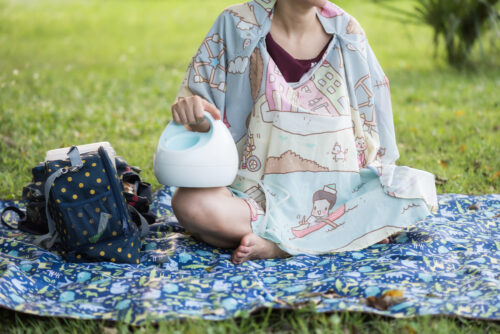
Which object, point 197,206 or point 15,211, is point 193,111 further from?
point 15,211

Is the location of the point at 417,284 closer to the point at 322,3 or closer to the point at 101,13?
the point at 322,3

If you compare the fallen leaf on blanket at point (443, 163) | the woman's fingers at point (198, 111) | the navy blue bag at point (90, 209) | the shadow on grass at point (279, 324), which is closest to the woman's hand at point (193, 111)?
the woman's fingers at point (198, 111)

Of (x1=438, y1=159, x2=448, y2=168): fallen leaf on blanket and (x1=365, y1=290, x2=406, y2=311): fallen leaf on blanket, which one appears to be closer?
(x1=365, y1=290, x2=406, y2=311): fallen leaf on blanket

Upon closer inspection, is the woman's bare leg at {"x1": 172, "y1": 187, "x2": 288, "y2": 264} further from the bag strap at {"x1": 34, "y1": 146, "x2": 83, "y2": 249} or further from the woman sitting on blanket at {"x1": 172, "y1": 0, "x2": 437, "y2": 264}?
the bag strap at {"x1": 34, "y1": 146, "x2": 83, "y2": 249}

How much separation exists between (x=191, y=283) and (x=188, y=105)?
2.46ft

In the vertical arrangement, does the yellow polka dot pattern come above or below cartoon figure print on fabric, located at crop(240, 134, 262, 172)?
below

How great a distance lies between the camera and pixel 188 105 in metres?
2.66

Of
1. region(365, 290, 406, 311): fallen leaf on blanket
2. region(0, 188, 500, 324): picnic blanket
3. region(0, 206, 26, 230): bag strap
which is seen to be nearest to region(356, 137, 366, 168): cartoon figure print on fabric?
region(0, 188, 500, 324): picnic blanket

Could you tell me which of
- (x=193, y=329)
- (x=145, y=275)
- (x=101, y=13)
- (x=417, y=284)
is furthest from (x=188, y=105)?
(x=101, y=13)

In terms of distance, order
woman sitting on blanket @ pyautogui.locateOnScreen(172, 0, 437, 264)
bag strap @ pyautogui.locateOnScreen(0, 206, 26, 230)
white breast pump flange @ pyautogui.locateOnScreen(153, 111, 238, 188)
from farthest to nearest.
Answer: bag strap @ pyautogui.locateOnScreen(0, 206, 26, 230)
woman sitting on blanket @ pyautogui.locateOnScreen(172, 0, 437, 264)
white breast pump flange @ pyautogui.locateOnScreen(153, 111, 238, 188)

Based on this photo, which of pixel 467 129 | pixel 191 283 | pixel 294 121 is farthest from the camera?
pixel 467 129

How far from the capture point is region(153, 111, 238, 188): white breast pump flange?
99.7 inches

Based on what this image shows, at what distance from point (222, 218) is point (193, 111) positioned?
0.47 m

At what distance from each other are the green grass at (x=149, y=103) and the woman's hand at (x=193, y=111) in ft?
2.84
